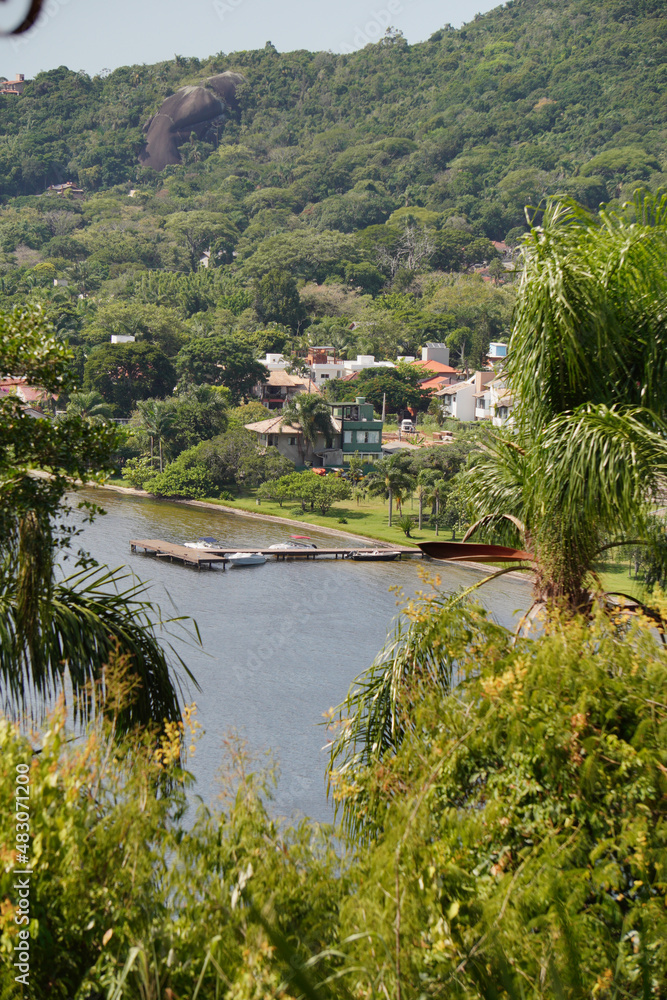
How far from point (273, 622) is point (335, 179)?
10516 cm

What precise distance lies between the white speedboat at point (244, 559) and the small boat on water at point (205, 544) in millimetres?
1040

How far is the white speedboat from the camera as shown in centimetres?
3098

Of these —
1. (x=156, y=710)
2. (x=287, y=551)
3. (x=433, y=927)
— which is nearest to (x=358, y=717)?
(x=156, y=710)

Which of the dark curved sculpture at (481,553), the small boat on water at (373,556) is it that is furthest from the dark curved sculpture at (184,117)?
the dark curved sculpture at (481,553)

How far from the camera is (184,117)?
142 metres

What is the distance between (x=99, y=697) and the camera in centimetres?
442

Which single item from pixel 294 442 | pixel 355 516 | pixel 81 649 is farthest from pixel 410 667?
pixel 294 442

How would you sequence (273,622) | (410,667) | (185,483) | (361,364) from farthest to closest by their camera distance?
(361,364) → (185,483) → (273,622) → (410,667)

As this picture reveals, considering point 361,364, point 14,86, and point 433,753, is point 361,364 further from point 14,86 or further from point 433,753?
point 14,86

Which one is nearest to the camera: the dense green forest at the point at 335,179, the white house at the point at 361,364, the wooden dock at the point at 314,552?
the wooden dock at the point at 314,552

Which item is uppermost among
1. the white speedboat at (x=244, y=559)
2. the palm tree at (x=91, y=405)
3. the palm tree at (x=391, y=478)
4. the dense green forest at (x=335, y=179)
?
the dense green forest at (x=335, y=179)

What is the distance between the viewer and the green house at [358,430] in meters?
43.8

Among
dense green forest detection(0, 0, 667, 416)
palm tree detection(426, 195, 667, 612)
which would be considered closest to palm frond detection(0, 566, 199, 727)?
palm tree detection(426, 195, 667, 612)

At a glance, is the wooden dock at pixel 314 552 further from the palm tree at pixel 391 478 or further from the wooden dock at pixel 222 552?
the palm tree at pixel 391 478
